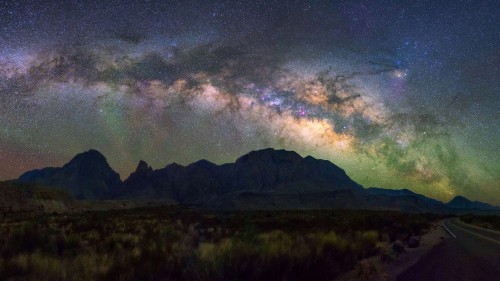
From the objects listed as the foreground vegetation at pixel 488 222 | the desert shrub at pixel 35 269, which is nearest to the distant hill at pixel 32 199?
the desert shrub at pixel 35 269

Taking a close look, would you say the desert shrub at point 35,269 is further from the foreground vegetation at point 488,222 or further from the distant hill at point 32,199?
the distant hill at point 32,199

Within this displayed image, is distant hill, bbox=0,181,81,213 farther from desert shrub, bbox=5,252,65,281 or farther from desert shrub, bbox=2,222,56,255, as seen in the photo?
desert shrub, bbox=5,252,65,281

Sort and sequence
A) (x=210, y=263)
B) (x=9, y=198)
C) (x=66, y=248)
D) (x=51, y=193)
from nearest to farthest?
(x=210, y=263)
(x=66, y=248)
(x=9, y=198)
(x=51, y=193)

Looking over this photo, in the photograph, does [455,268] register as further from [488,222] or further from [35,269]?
[488,222]

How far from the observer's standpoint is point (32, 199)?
213 feet

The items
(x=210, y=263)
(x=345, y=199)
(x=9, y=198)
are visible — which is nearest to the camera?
(x=210, y=263)

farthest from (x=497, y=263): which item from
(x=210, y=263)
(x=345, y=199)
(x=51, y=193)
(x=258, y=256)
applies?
(x=345, y=199)

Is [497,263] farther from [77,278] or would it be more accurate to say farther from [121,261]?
[77,278]

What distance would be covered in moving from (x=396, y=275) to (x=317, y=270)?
86.9 inches

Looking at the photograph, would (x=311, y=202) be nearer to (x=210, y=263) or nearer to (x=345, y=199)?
(x=345, y=199)

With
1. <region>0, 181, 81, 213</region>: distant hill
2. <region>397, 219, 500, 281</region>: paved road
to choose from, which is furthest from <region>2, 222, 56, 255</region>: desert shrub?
<region>0, 181, 81, 213</region>: distant hill

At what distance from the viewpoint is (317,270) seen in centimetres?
928

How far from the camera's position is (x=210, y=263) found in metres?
8.25

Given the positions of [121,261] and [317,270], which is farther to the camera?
[317,270]
